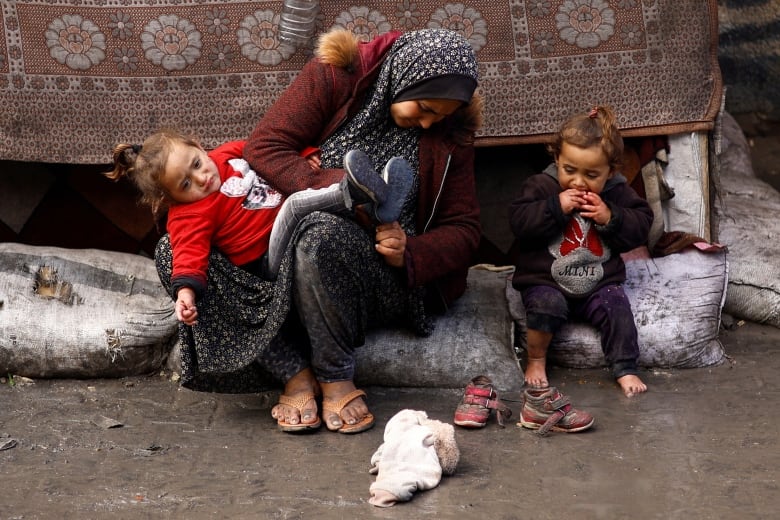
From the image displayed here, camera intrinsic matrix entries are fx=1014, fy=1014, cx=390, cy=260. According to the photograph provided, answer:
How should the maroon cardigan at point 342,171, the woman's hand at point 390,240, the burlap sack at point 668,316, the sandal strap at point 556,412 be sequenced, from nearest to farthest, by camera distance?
the sandal strap at point 556,412, the woman's hand at point 390,240, the maroon cardigan at point 342,171, the burlap sack at point 668,316

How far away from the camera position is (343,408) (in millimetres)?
3154

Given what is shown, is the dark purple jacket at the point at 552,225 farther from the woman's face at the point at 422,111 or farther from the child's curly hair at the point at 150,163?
the child's curly hair at the point at 150,163

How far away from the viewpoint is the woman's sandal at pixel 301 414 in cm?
312

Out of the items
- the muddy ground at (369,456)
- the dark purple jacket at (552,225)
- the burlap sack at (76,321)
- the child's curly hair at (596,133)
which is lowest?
the muddy ground at (369,456)

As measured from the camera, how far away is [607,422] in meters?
3.13

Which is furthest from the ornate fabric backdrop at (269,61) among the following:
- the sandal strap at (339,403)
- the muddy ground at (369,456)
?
the sandal strap at (339,403)

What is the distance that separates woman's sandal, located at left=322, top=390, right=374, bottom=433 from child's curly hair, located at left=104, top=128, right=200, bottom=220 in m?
0.80

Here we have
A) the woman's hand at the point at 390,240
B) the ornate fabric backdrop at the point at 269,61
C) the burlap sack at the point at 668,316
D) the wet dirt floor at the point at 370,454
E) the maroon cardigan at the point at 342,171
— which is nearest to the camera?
the wet dirt floor at the point at 370,454

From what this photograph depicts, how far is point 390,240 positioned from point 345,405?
0.53 metres

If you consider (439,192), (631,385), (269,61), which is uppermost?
(269,61)

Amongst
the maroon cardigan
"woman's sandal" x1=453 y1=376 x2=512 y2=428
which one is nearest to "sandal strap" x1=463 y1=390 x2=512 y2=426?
"woman's sandal" x1=453 y1=376 x2=512 y2=428

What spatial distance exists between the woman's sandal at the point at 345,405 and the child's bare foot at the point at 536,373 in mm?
596

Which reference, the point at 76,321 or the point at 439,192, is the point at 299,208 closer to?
the point at 439,192

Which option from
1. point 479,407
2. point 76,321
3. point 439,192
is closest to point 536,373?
point 479,407
